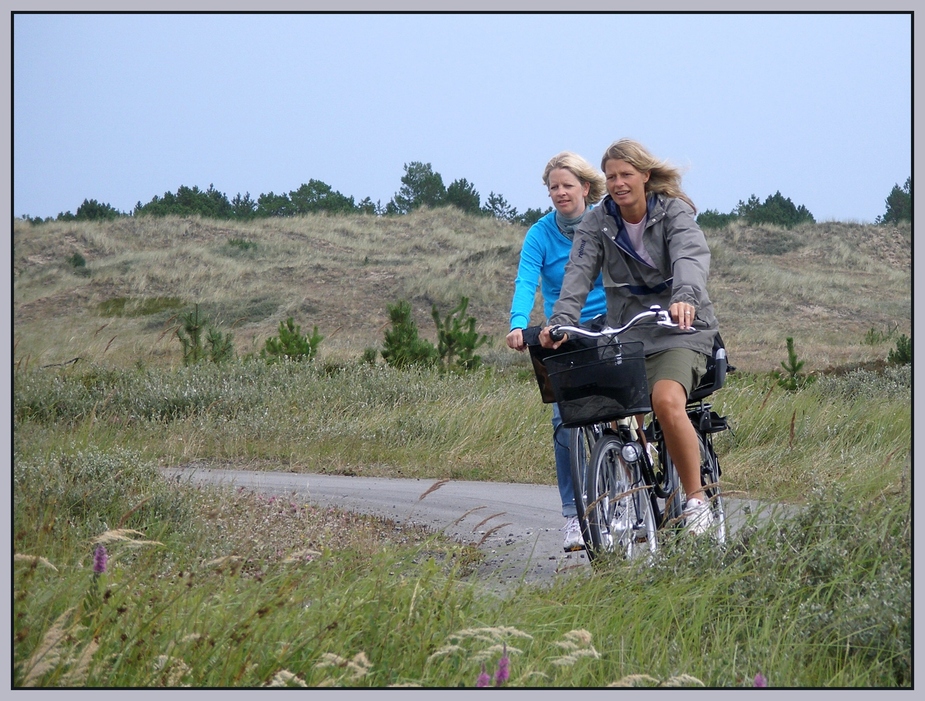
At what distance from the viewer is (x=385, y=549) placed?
485 centimetres

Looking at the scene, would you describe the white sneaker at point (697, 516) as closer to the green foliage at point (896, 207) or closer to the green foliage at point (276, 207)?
the green foliage at point (896, 207)

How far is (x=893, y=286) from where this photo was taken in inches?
2069

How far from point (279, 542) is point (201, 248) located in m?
53.6

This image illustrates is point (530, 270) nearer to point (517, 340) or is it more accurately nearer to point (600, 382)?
point (517, 340)

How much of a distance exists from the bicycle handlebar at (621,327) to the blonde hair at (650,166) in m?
0.55

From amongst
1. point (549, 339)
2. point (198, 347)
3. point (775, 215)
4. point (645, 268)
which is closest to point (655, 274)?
point (645, 268)

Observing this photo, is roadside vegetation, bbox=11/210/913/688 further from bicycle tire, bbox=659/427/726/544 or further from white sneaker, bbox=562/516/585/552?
white sneaker, bbox=562/516/585/552

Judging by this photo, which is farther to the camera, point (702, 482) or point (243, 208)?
point (243, 208)

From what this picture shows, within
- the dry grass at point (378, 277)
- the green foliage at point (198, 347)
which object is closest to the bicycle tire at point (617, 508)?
the green foliage at point (198, 347)

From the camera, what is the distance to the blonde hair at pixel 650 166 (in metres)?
5.05

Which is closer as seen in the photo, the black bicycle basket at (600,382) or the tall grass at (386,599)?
the tall grass at (386,599)

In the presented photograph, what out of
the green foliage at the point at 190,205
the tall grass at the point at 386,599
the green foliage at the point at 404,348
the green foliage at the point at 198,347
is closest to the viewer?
the tall grass at the point at 386,599

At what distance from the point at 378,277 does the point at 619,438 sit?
47.4 meters

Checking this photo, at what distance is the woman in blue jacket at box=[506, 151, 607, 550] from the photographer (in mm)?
5816
